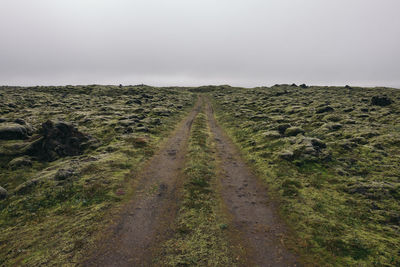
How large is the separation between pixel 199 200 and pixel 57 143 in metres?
23.2

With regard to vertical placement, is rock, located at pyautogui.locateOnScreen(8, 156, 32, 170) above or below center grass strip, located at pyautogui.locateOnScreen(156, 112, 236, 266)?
above

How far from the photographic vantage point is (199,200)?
53.1ft

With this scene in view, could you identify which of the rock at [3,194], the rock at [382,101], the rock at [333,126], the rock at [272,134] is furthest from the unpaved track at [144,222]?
the rock at [382,101]

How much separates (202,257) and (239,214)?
5047 mm

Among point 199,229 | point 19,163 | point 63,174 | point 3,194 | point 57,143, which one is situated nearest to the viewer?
point 199,229

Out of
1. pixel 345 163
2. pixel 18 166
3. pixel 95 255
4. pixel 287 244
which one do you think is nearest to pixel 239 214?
pixel 287 244

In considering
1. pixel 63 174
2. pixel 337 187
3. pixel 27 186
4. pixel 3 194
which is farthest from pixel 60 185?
pixel 337 187

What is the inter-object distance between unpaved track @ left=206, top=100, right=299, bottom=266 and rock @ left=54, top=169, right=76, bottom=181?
1562 centimetres

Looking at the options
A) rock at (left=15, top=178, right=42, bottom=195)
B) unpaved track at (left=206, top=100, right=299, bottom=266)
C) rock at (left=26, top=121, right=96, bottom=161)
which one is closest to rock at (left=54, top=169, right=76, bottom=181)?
rock at (left=15, top=178, right=42, bottom=195)

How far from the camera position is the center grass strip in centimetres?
1077

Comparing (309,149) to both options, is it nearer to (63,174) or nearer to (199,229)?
(199,229)

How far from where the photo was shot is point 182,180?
19719 mm

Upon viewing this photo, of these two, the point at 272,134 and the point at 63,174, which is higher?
the point at 272,134

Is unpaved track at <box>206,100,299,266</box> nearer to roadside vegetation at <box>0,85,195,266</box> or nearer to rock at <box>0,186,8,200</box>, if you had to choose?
roadside vegetation at <box>0,85,195,266</box>
